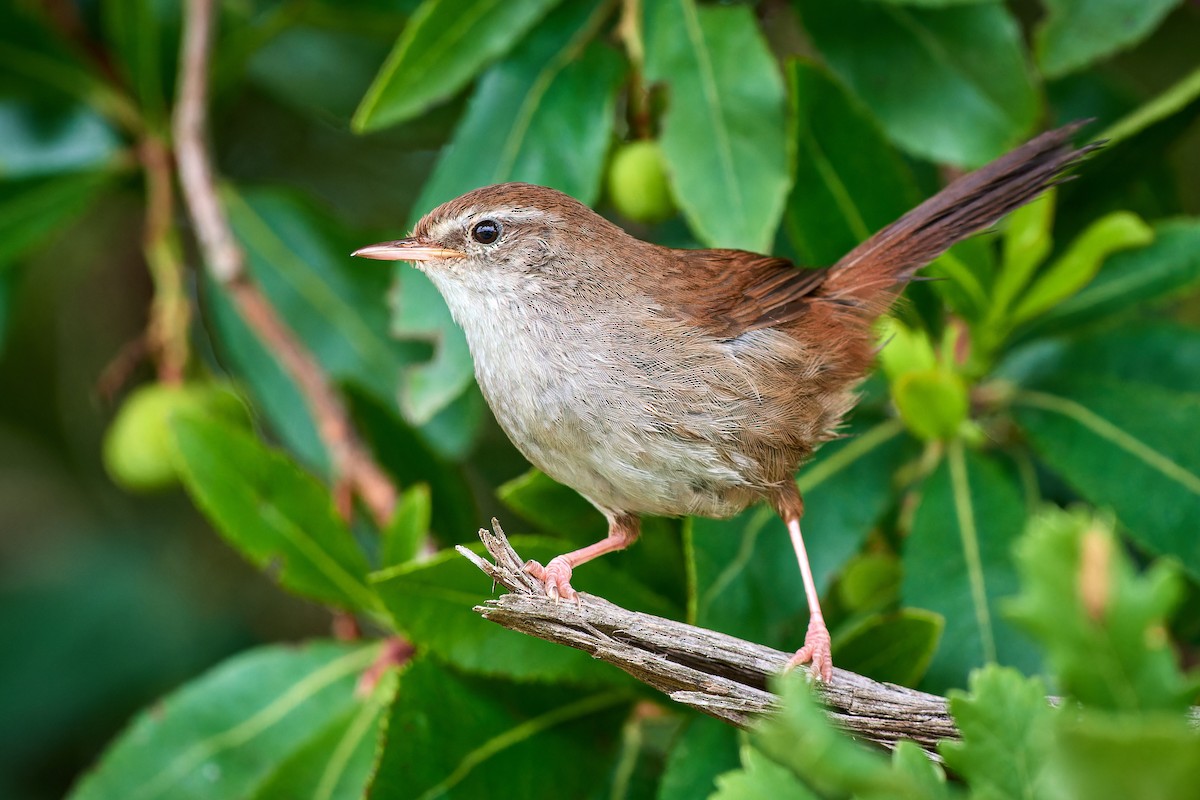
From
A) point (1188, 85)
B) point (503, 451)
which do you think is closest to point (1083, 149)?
point (1188, 85)

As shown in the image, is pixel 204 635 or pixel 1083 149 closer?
pixel 1083 149

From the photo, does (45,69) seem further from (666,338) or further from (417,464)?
(666,338)

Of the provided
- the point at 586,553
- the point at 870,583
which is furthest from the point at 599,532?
the point at 870,583

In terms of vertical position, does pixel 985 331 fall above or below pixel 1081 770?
above

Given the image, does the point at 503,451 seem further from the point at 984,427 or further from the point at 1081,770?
the point at 1081,770

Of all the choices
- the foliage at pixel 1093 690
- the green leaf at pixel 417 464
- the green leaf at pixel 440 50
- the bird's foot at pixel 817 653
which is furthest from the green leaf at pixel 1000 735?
the green leaf at pixel 417 464

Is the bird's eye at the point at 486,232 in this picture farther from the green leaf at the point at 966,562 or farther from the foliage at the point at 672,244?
the green leaf at the point at 966,562
